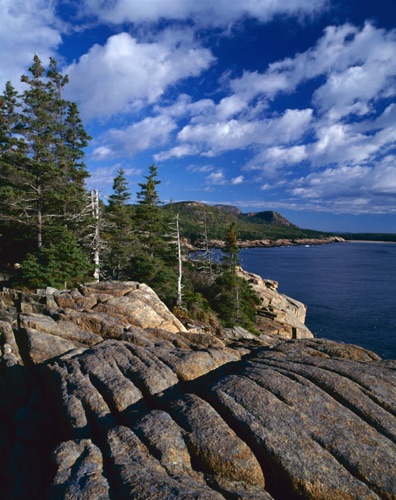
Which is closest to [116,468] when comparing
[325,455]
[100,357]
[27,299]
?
[325,455]

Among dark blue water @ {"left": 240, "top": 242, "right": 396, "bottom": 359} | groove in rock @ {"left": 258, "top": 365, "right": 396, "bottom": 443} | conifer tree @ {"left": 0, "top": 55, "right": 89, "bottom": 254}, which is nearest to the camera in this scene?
groove in rock @ {"left": 258, "top": 365, "right": 396, "bottom": 443}

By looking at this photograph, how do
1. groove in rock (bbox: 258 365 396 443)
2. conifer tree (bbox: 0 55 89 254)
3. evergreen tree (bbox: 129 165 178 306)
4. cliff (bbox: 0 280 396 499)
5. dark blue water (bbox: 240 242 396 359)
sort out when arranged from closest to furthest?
cliff (bbox: 0 280 396 499) → groove in rock (bbox: 258 365 396 443) → conifer tree (bbox: 0 55 89 254) → evergreen tree (bbox: 129 165 178 306) → dark blue water (bbox: 240 242 396 359)

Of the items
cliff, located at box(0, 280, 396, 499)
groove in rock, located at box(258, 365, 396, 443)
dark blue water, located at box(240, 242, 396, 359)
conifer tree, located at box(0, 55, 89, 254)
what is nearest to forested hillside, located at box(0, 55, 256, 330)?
conifer tree, located at box(0, 55, 89, 254)

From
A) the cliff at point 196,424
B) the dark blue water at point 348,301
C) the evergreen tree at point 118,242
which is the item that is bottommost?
the dark blue water at point 348,301

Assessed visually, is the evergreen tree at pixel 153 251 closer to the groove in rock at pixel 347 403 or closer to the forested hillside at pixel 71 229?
the forested hillside at pixel 71 229

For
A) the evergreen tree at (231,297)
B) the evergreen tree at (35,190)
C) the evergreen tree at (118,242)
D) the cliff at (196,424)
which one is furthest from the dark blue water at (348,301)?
the cliff at (196,424)

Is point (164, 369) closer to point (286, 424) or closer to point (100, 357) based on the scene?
point (100, 357)

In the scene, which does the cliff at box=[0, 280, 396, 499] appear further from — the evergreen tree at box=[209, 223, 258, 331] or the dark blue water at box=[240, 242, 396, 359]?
the dark blue water at box=[240, 242, 396, 359]

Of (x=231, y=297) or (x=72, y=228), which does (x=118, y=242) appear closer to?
(x=72, y=228)

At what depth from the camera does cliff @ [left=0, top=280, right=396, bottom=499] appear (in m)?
5.86

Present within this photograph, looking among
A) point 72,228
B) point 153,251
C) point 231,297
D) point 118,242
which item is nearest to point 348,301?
A: point 231,297

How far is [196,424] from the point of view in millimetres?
7039

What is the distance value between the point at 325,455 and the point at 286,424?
0.94 m

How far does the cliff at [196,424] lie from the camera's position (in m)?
5.86
